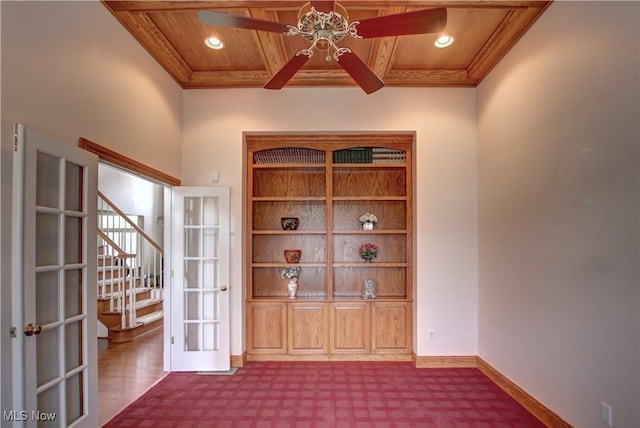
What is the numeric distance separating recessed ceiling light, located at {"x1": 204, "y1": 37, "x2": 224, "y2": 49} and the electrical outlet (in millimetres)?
4147

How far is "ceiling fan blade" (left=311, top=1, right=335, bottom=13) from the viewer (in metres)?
1.94

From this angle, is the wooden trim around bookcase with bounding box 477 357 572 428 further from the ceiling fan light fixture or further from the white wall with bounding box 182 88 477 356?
the ceiling fan light fixture

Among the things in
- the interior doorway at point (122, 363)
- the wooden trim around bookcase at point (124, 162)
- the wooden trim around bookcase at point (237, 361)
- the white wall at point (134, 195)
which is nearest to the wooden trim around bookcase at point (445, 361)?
the wooden trim around bookcase at point (237, 361)

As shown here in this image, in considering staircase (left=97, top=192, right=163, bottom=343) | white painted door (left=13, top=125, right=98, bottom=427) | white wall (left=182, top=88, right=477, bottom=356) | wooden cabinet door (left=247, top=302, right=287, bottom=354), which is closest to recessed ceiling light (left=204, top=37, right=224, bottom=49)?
white wall (left=182, top=88, right=477, bottom=356)

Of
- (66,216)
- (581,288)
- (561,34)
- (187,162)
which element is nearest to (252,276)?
(187,162)

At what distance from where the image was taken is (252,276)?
441cm

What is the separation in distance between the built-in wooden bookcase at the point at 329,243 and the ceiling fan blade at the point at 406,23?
2.06m

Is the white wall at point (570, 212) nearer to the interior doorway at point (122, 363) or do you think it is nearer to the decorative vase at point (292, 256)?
the decorative vase at point (292, 256)

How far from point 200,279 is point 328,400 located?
1.89 meters

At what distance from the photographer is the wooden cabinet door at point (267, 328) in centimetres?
418

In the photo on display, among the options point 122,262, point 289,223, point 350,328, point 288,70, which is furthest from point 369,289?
point 122,262

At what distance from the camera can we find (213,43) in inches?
132

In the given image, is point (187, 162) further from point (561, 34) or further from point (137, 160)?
point (561, 34)

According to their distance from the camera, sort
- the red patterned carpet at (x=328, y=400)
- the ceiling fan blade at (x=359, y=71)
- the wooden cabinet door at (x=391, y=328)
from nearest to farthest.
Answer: the ceiling fan blade at (x=359, y=71), the red patterned carpet at (x=328, y=400), the wooden cabinet door at (x=391, y=328)
